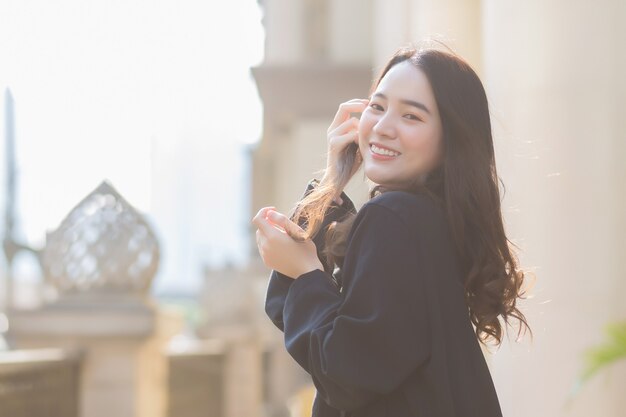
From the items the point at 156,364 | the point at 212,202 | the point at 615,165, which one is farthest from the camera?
the point at 212,202

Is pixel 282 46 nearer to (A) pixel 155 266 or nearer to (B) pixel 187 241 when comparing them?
(A) pixel 155 266

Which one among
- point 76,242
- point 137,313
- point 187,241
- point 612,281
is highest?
point 612,281

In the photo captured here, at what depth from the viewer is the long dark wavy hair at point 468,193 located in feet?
8.32

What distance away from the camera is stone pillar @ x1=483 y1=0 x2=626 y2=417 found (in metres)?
4.16

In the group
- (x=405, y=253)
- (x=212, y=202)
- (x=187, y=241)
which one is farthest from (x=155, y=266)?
(x=212, y=202)

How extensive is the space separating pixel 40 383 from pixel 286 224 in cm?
448

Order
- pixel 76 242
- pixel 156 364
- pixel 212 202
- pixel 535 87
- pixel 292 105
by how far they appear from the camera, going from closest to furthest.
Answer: pixel 535 87, pixel 76 242, pixel 156 364, pixel 292 105, pixel 212 202

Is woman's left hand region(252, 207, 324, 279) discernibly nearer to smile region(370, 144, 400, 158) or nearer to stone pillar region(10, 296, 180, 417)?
smile region(370, 144, 400, 158)

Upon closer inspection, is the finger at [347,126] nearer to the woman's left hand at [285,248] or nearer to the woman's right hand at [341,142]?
the woman's right hand at [341,142]

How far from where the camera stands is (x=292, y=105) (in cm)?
1405

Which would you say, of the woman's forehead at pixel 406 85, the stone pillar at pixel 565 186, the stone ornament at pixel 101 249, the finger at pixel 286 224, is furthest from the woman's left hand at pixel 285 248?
the stone ornament at pixel 101 249

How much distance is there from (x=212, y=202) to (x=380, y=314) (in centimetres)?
11360

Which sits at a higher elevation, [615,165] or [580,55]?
[580,55]

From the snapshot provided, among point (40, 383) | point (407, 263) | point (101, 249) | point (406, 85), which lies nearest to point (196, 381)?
point (101, 249)
